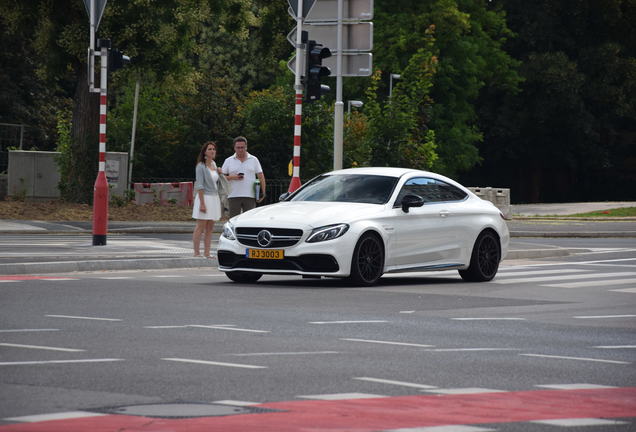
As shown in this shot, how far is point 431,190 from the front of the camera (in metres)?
18.8

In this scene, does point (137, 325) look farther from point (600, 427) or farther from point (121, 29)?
point (121, 29)

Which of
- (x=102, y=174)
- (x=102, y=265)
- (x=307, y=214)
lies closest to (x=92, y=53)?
(x=102, y=174)

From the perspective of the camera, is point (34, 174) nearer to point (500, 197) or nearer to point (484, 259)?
point (500, 197)

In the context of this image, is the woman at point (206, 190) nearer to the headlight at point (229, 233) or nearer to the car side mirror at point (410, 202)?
the headlight at point (229, 233)

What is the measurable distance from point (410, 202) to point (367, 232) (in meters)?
1.08

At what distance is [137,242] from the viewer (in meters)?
25.2

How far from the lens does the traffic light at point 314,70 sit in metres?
23.9

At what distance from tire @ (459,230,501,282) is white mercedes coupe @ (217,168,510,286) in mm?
14

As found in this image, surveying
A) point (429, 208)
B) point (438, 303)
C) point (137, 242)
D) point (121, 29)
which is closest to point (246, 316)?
point (438, 303)

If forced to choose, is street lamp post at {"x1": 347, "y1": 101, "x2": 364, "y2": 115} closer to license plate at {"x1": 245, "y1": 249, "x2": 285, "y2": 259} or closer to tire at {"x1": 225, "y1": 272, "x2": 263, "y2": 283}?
tire at {"x1": 225, "y1": 272, "x2": 263, "y2": 283}

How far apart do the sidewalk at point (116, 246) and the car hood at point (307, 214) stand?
276cm

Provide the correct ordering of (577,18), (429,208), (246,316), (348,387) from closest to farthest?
(348,387) → (246,316) → (429,208) → (577,18)

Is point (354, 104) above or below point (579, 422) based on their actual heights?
above

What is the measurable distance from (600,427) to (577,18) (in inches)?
2520
